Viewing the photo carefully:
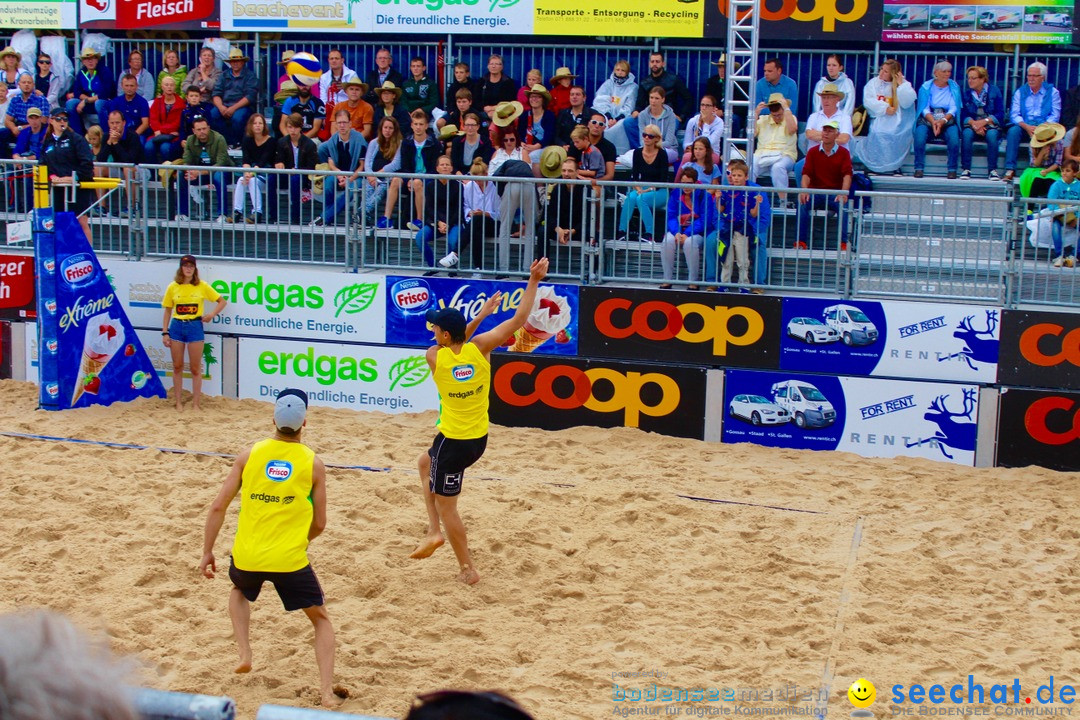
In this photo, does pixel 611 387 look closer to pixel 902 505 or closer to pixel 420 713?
pixel 902 505

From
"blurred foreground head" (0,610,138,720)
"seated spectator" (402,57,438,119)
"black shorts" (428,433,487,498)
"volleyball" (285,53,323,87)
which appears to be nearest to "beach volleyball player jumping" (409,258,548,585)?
"black shorts" (428,433,487,498)

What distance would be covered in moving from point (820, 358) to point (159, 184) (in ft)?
23.3

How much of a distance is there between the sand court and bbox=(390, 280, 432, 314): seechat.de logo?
1276 millimetres

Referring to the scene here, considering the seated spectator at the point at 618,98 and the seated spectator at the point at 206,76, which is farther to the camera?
the seated spectator at the point at 206,76

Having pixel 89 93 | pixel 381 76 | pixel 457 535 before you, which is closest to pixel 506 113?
pixel 381 76

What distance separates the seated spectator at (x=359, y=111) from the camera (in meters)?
14.3

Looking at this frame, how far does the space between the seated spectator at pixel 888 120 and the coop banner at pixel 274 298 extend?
18.9 feet

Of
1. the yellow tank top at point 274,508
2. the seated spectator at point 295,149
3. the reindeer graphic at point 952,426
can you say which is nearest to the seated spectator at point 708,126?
the reindeer graphic at point 952,426

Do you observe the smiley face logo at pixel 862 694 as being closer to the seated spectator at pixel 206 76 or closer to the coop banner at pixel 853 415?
the coop banner at pixel 853 415

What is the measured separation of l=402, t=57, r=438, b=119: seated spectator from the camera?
14.8 metres

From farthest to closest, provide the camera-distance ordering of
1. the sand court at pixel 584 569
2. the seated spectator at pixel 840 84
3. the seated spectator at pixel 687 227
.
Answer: the seated spectator at pixel 840 84
the seated spectator at pixel 687 227
the sand court at pixel 584 569

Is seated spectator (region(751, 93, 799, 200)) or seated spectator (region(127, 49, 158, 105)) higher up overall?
seated spectator (region(127, 49, 158, 105))

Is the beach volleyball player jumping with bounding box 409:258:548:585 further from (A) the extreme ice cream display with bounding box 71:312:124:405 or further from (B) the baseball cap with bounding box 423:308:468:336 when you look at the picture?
(A) the extreme ice cream display with bounding box 71:312:124:405

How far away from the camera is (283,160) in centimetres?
1362
